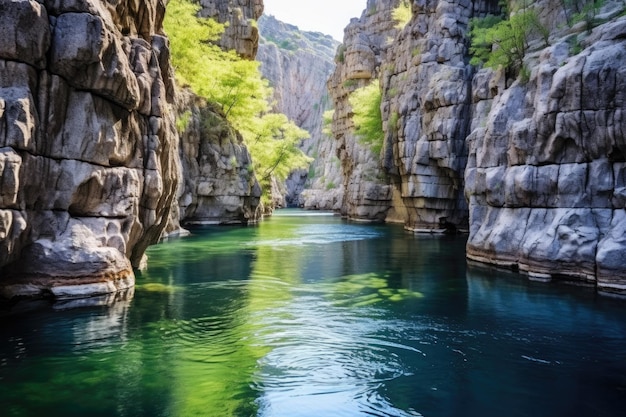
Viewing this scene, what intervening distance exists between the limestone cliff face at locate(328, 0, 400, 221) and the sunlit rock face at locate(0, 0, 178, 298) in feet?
118

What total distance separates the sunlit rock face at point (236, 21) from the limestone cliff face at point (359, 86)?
40.5 ft

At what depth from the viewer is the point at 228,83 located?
39844 millimetres

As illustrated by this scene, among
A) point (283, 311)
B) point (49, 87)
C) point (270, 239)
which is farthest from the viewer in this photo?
point (270, 239)

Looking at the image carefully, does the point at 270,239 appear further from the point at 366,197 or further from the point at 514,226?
the point at 366,197

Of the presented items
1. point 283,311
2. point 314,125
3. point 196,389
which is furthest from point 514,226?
point 314,125

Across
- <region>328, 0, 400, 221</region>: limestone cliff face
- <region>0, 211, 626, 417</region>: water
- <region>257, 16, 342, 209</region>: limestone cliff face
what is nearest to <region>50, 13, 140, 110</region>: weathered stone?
<region>0, 211, 626, 417</region>: water

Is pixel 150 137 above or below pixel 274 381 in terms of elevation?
above

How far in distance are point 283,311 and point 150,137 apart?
6.55 meters

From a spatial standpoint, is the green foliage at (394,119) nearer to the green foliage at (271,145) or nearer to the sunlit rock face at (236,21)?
the green foliage at (271,145)

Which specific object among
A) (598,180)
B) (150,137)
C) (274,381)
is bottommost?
(274,381)

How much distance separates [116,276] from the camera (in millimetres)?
13469

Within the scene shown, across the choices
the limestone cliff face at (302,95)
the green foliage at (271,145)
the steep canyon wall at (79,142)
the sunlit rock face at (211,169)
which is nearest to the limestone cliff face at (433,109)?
the green foliage at (271,145)

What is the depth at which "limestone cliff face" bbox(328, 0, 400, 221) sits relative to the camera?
49688 millimetres

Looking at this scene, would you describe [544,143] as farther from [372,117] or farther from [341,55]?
[341,55]
